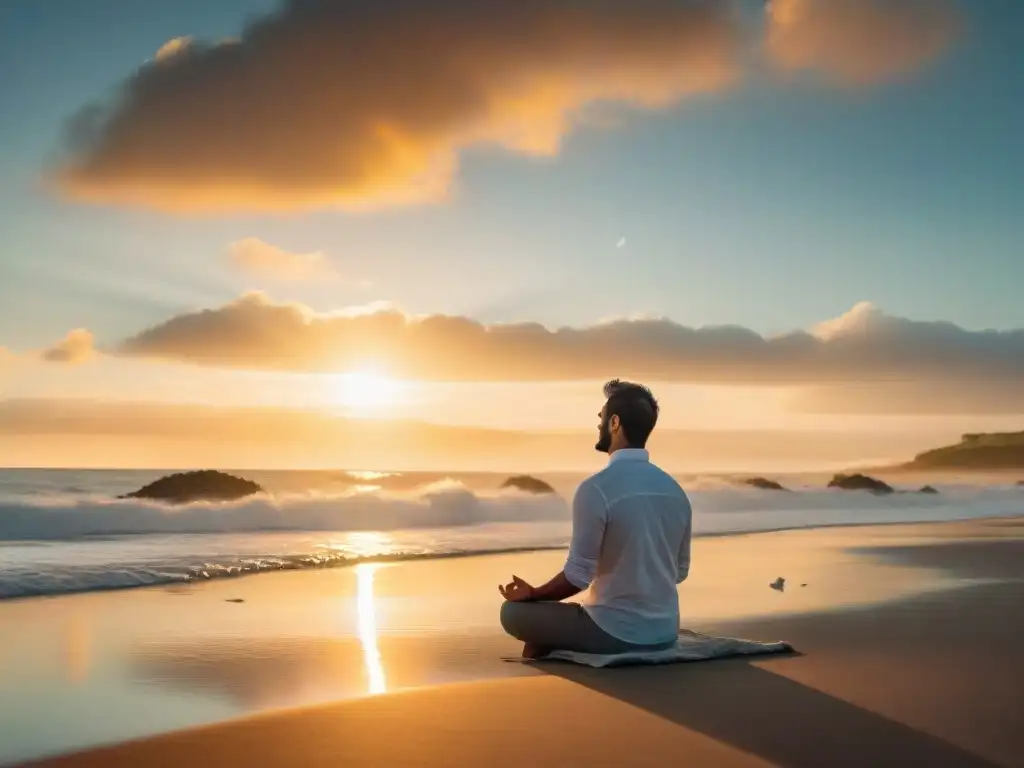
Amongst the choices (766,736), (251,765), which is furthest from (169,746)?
(766,736)

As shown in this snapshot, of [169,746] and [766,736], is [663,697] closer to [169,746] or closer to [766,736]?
[766,736]

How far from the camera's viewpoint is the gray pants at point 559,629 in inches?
232

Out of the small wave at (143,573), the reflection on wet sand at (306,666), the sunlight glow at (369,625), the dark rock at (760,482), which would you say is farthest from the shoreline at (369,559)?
the dark rock at (760,482)

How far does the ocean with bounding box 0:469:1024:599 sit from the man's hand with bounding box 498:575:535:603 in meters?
5.11

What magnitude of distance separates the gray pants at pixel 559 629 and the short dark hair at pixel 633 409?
39.1 inches

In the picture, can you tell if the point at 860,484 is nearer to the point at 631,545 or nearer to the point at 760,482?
the point at 760,482

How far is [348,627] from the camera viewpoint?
760cm

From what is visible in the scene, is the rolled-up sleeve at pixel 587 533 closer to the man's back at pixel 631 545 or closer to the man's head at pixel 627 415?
the man's back at pixel 631 545

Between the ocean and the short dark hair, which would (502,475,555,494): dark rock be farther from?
the short dark hair

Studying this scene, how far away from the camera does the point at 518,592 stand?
6125 millimetres

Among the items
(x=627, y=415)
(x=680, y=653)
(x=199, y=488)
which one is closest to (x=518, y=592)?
(x=680, y=653)

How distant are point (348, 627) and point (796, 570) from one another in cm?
592

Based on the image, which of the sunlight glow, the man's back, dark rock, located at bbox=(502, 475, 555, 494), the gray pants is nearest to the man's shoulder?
the man's back

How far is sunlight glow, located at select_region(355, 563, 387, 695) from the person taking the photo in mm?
5699
